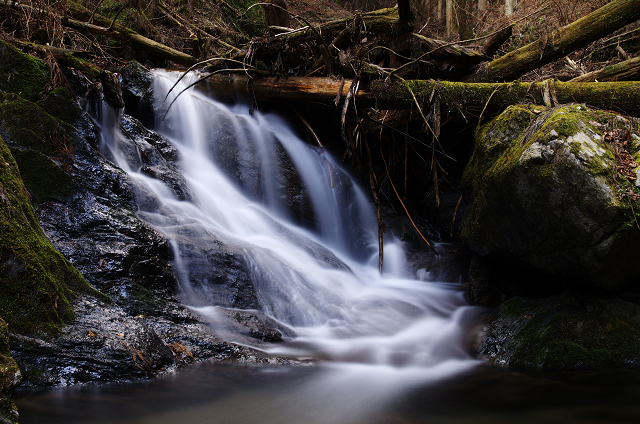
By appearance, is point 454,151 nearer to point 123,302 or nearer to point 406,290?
point 406,290

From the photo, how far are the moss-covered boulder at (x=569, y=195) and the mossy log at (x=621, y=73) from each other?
209 centimetres

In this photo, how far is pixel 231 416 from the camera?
216 cm

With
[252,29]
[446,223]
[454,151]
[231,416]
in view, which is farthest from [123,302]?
[252,29]

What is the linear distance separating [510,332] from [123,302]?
139 inches

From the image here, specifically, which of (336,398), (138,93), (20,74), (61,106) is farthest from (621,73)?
(20,74)

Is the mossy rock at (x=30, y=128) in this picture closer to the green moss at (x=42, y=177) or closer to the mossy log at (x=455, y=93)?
the green moss at (x=42, y=177)

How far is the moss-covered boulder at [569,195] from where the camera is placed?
3.17m

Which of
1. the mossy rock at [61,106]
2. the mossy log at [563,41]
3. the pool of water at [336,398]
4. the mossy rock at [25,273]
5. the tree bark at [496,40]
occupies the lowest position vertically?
the pool of water at [336,398]

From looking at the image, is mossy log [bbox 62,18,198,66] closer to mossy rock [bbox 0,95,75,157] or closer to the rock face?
the rock face

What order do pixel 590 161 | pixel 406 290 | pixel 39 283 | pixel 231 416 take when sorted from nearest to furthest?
pixel 231 416 < pixel 39 283 < pixel 590 161 < pixel 406 290

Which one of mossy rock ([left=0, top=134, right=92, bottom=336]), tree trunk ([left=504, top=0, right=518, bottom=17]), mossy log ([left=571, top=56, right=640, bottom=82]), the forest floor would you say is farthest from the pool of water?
tree trunk ([left=504, top=0, right=518, bottom=17])

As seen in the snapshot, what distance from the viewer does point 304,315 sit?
4320mm

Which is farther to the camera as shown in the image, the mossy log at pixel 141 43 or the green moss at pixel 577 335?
the mossy log at pixel 141 43

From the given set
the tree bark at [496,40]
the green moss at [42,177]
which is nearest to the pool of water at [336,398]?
the green moss at [42,177]
